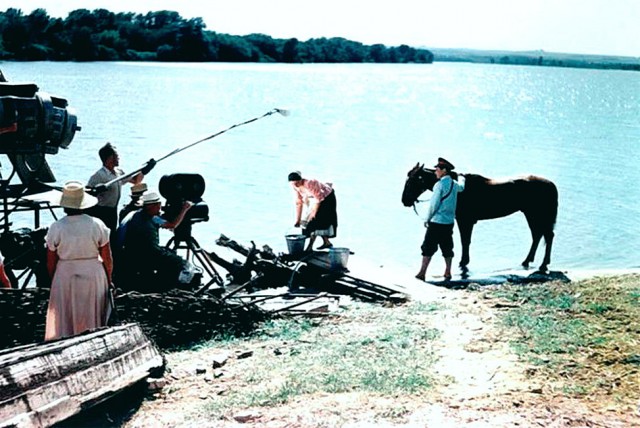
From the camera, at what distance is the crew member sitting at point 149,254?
966 cm

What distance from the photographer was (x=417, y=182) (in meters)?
14.8

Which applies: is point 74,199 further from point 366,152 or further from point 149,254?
point 366,152

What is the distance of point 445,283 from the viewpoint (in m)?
13.8

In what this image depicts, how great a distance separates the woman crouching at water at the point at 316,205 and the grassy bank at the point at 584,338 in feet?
9.25

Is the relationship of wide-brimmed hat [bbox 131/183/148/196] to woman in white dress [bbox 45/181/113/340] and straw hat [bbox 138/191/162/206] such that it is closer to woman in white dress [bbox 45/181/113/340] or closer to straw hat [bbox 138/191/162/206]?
straw hat [bbox 138/191/162/206]

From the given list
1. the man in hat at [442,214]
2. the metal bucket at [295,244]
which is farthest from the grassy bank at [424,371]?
the man in hat at [442,214]

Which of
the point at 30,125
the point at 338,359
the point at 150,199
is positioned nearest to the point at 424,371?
the point at 338,359

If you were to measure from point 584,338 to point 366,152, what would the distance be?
36.7 metres

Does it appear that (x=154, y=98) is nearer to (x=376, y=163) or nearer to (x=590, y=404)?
(x=376, y=163)

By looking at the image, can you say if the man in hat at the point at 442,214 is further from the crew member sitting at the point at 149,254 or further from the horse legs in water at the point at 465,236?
the crew member sitting at the point at 149,254

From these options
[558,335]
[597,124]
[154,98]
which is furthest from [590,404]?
[154,98]

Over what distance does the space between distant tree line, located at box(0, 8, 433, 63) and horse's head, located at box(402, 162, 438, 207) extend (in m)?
93.7

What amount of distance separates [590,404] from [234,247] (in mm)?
7009

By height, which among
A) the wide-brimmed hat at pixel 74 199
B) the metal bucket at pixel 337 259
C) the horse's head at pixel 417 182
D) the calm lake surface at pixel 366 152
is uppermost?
the wide-brimmed hat at pixel 74 199
